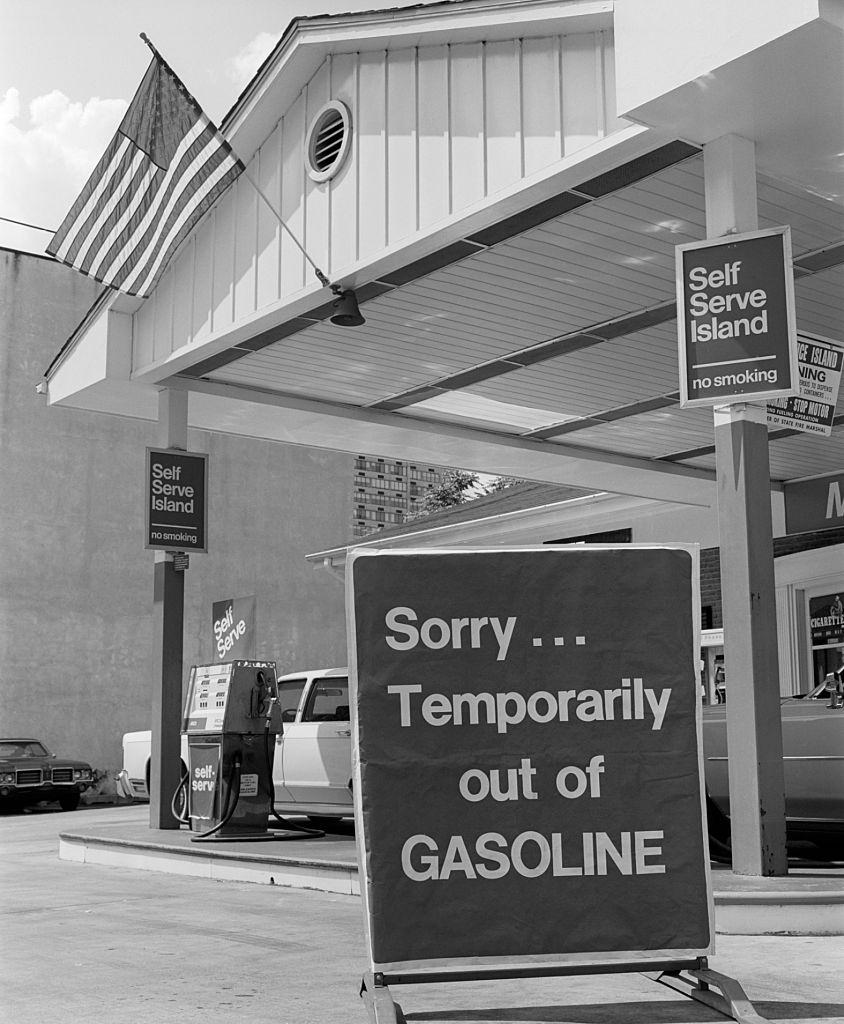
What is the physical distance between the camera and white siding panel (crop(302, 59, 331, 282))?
11.2 m

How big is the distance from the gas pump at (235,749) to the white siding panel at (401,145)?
4.47 meters

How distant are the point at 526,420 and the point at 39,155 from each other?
6.52m

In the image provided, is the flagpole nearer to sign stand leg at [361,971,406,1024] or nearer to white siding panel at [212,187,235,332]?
white siding panel at [212,187,235,332]

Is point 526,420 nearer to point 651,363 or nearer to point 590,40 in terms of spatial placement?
point 651,363

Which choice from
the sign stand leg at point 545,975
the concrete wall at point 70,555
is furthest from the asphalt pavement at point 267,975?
the concrete wall at point 70,555

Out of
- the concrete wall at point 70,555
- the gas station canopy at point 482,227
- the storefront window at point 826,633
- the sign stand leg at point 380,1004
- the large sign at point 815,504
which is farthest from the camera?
the concrete wall at point 70,555

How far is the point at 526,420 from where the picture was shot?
15.9 meters

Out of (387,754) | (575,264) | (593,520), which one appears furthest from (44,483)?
(387,754)

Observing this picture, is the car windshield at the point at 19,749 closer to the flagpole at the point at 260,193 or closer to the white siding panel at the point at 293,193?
the white siding panel at the point at 293,193

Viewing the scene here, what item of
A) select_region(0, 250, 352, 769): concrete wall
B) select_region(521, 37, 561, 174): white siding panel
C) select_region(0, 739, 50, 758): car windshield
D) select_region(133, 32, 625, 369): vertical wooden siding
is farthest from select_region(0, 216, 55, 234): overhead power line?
select_region(521, 37, 561, 174): white siding panel

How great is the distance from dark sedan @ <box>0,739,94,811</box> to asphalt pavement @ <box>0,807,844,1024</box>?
1444 centimetres

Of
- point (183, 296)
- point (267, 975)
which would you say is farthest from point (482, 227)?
point (267, 975)

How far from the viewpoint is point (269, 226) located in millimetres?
11945

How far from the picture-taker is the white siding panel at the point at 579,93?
29.0 feet
